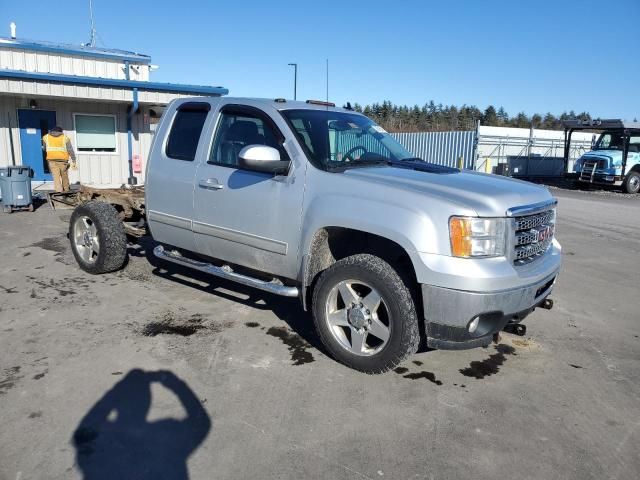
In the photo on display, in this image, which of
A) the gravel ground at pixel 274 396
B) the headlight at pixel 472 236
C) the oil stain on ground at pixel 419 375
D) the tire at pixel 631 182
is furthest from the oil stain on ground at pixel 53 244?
the tire at pixel 631 182

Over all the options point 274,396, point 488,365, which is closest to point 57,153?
point 274,396

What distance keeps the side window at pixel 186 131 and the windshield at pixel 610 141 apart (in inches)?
878

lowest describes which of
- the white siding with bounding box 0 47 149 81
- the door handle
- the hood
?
the door handle

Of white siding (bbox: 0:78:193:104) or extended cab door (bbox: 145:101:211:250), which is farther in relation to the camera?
white siding (bbox: 0:78:193:104)

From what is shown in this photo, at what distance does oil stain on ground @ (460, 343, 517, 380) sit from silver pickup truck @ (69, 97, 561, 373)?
0.44m

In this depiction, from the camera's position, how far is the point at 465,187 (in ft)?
12.0

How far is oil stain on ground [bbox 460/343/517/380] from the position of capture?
13.0ft

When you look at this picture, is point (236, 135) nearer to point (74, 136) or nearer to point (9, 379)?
point (9, 379)

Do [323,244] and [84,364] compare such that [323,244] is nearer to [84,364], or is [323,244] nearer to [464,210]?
[464,210]

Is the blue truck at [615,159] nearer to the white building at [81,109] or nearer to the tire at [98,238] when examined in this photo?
the white building at [81,109]

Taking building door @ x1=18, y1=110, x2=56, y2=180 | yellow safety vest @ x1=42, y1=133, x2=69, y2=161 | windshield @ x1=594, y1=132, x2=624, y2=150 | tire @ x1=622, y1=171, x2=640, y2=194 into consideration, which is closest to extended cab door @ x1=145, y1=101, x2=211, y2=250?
yellow safety vest @ x1=42, y1=133, x2=69, y2=161

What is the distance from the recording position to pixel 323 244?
411cm

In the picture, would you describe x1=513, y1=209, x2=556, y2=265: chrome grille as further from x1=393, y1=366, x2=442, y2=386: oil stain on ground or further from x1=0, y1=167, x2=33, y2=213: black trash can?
x1=0, y1=167, x2=33, y2=213: black trash can

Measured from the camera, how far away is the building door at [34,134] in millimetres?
14180
